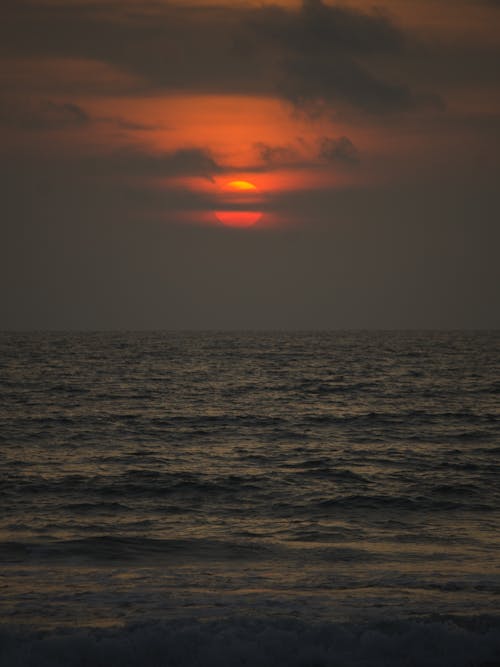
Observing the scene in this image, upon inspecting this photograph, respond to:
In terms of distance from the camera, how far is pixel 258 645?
9.09 meters

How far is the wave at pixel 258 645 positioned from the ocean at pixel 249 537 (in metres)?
0.02

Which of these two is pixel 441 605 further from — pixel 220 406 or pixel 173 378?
pixel 173 378

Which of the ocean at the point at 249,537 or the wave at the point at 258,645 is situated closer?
the wave at the point at 258,645

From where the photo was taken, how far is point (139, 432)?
28938 millimetres

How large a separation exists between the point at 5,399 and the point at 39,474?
2033 centimetres

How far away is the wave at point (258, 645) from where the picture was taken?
28.9 ft

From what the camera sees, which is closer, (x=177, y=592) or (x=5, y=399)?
(x=177, y=592)

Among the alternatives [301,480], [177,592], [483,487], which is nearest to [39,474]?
[301,480]

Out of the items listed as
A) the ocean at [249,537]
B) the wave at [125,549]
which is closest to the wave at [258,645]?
the ocean at [249,537]

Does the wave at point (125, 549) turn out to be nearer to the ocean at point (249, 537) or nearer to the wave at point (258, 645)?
the ocean at point (249, 537)

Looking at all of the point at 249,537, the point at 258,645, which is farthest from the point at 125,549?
the point at 258,645

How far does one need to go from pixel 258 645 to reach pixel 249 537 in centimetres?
553

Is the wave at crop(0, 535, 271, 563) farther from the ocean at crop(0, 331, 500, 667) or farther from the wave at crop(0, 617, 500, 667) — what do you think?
the wave at crop(0, 617, 500, 667)

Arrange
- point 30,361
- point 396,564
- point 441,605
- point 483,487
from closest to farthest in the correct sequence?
point 441,605 → point 396,564 → point 483,487 → point 30,361
